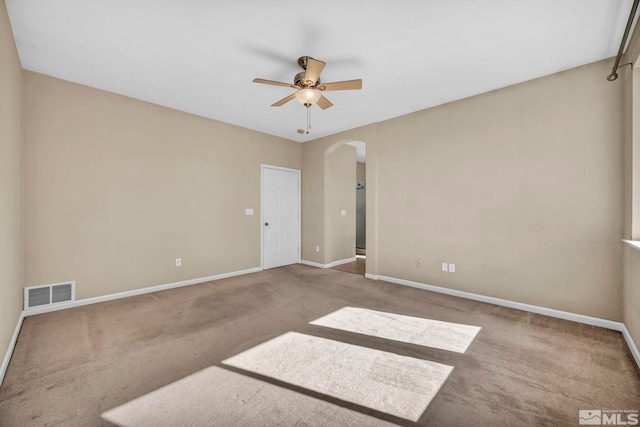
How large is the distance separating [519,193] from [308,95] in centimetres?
275

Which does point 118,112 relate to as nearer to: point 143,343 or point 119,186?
point 119,186

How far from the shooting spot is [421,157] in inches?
162

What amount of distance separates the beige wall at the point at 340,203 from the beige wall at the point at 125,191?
67.0 inches

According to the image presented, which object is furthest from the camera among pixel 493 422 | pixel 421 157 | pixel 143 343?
pixel 421 157

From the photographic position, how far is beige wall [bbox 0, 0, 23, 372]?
6.56 ft

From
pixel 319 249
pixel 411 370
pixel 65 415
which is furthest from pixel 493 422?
pixel 319 249

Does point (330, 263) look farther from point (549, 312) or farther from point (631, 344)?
point (631, 344)

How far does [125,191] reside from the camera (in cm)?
364

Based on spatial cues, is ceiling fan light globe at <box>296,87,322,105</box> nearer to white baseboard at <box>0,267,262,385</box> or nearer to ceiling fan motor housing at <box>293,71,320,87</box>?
ceiling fan motor housing at <box>293,71,320,87</box>

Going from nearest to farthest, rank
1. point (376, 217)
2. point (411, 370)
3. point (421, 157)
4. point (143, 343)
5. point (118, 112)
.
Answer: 1. point (411, 370)
2. point (143, 343)
3. point (118, 112)
4. point (421, 157)
5. point (376, 217)

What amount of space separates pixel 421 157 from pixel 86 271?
482cm

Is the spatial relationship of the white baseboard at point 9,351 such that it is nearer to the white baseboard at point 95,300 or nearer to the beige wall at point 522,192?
the white baseboard at point 95,300

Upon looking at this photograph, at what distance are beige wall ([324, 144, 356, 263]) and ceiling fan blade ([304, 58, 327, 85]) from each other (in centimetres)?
297

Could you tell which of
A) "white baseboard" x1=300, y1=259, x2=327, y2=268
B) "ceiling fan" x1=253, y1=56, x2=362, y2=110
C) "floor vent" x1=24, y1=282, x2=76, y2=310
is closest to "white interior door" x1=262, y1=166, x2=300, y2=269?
"white baseboard" x1=300, y1=259, x2=327, y2=268
